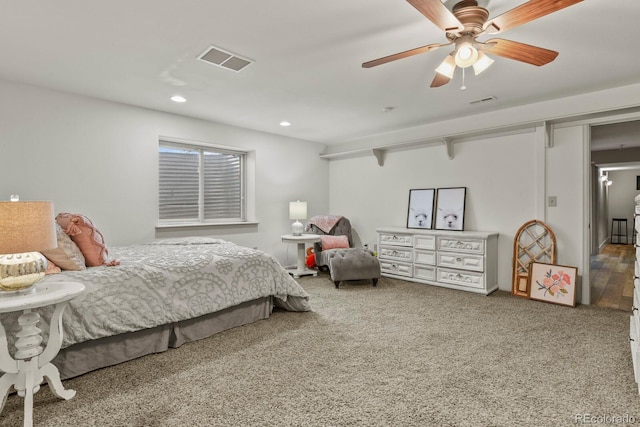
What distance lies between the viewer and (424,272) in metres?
4.38

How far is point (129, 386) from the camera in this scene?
195 centimetres

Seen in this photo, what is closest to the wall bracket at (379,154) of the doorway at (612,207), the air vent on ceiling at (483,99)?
the air vent on ceiling at (483,99)

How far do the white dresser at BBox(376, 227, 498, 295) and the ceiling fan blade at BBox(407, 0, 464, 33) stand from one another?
270 cm

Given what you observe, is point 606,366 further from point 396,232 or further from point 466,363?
point 396,232

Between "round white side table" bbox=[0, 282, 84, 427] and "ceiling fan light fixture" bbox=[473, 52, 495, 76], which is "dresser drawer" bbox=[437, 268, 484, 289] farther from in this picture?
"round white side table" bbox=[0, 282, 84, 427]

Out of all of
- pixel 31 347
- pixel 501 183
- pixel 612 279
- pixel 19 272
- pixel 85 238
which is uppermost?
pixel 501 183

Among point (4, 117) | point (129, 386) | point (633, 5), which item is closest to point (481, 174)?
point (633, 5)

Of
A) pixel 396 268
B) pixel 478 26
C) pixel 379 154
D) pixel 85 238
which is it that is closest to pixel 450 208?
pixel 396 268

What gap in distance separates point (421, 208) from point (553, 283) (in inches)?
71.3

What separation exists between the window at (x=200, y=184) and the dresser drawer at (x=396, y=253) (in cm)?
217

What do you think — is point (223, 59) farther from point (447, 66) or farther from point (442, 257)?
point (442, 257)

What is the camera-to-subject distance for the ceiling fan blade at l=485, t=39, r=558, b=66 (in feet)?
6.23

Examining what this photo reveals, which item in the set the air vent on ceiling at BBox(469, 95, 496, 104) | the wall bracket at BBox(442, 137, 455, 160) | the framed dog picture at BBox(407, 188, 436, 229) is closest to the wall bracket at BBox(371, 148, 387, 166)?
the framed dog picture at BBox(407, 188, 436, 229)

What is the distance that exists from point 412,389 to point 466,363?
1.74ft
